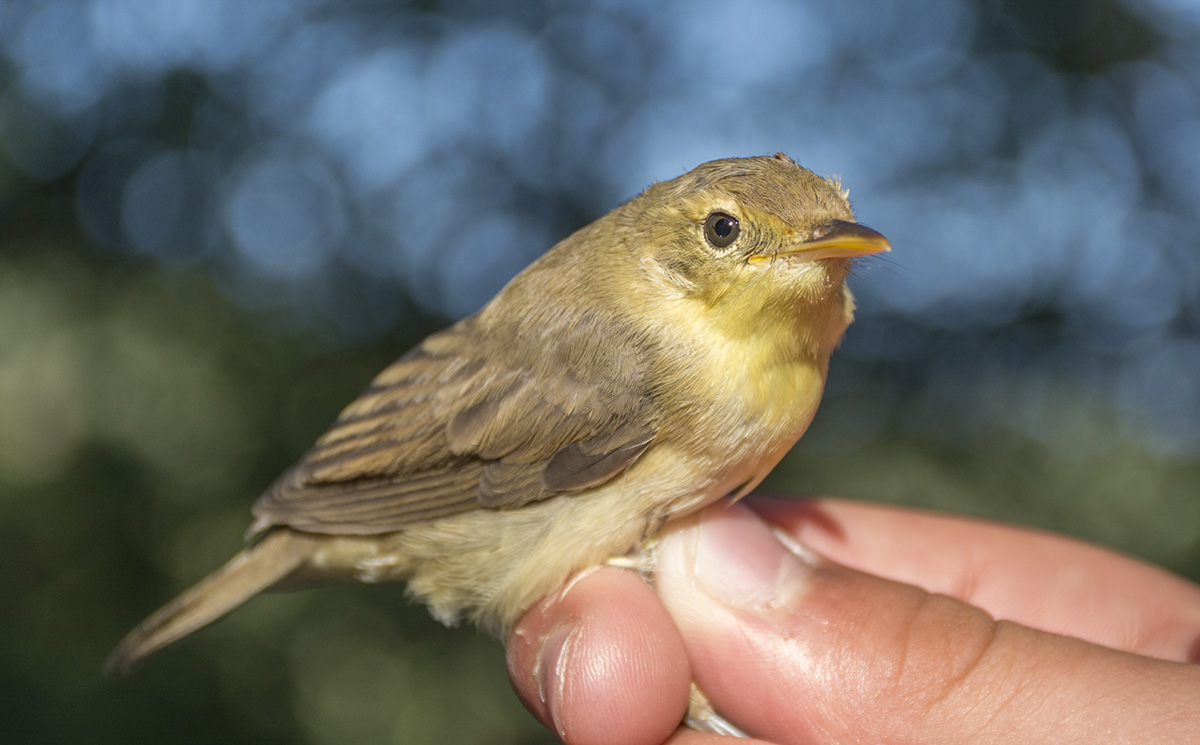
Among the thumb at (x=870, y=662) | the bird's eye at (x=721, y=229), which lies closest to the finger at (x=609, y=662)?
the thumb at (x=870, y=662)

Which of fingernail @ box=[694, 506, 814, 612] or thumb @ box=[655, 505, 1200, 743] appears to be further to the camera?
fingernail @ box=[694, 506, 814, 612]

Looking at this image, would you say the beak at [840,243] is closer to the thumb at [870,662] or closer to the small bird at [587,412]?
the small bird at [587,412]

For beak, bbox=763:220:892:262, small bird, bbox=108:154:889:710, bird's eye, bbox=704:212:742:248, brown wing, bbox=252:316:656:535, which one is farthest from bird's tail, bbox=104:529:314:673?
beak, bbox=763:220:892:262

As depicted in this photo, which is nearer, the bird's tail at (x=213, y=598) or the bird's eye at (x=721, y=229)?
the bird's eye at (x=721, y=229)

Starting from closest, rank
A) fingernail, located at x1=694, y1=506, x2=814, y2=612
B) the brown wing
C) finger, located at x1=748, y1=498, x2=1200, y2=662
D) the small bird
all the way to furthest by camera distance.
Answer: the small bird, the brown wing, fingernail, located at x1=694, y1=506, x2=814, y2=612, finger, located at x1=748, y1=498, x2=1200, y2=662

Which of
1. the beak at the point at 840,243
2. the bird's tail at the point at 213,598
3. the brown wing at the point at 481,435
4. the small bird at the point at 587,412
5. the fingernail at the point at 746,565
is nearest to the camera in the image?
the beak at the point at 840,243

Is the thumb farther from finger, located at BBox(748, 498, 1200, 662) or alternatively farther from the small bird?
finger, located at BBox(748, 498, 1200, 662)

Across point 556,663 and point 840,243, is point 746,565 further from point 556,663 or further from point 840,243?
point 840,243
